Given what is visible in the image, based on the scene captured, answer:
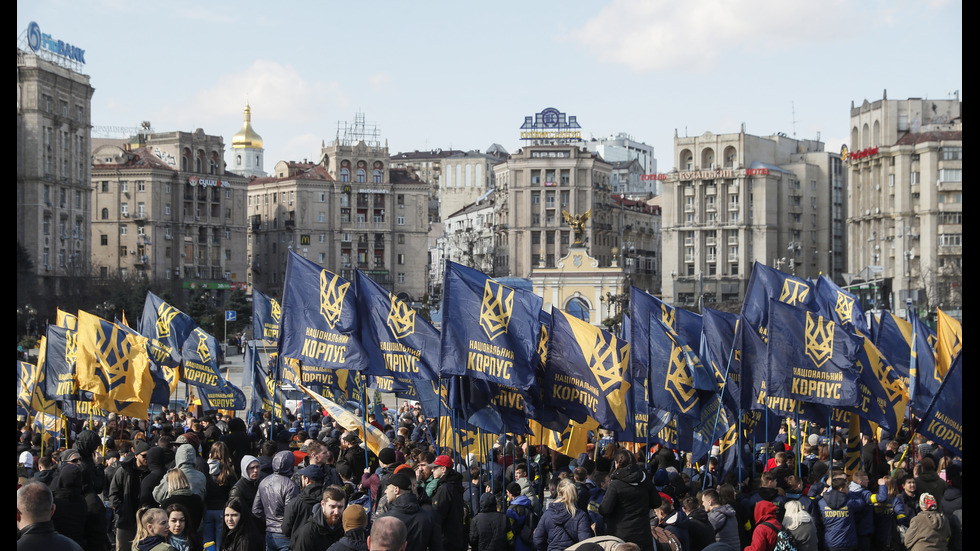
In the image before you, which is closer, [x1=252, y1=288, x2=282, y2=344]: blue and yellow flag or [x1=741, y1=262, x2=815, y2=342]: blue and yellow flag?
[x1=741, y1=262, x2=815, y2=342]: blue and yellow flag

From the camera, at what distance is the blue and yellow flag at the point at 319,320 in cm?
1485

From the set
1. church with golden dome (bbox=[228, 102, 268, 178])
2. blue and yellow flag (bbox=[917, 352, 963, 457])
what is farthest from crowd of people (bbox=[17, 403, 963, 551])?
church with golden dome (bbox=[228, 102, 268, 178])

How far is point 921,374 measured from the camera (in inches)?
683

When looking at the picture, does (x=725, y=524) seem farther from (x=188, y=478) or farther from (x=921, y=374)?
(x=921, y=374)

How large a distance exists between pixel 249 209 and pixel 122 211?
58.8 ft

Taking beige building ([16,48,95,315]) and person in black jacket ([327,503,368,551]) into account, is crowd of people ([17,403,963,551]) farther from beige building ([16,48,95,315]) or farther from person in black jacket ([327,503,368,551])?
beige building ([16,48,95,315])

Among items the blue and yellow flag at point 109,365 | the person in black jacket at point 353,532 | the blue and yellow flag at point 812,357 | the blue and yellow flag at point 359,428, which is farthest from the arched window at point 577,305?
the person in black jacket at point 353,532

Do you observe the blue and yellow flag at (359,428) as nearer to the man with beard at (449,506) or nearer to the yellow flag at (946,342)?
the man with beard at (449,506)

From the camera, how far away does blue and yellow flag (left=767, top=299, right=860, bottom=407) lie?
13789 millimetres

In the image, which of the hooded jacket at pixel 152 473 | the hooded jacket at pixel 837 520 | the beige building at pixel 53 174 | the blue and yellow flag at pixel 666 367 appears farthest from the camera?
the beige building at pixel 53 174

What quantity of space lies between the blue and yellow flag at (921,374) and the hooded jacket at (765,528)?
722cm

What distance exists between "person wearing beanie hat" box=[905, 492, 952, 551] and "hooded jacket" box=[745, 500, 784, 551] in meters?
1.11
